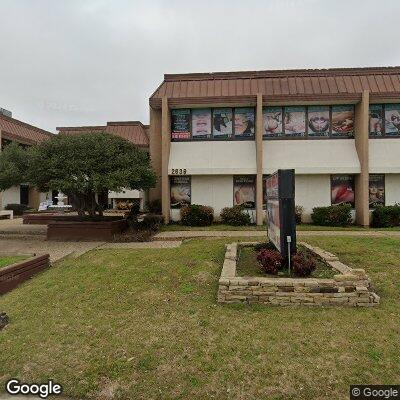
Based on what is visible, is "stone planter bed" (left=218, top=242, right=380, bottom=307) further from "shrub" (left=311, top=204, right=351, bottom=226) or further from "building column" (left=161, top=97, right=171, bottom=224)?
"building column" (left=161, top=97, right=171, bottom=224)

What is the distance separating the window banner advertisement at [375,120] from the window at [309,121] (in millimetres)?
965

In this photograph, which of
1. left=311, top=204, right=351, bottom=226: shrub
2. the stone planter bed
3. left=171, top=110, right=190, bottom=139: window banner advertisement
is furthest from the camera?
left=171, top=110, right=190, bottom=139: window banner advertisement

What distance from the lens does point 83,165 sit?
45.6 feet

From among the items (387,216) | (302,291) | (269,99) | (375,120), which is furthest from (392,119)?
(302,291)

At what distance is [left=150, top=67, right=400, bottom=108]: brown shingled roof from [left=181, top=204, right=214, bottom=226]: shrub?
19.7 ft

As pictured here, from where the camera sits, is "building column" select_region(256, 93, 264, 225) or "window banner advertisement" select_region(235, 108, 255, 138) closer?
"building column" select_region(256, 93, 264, 225)

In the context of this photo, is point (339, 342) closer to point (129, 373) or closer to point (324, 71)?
point (129, 373)

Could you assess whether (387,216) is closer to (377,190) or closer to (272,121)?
(377,190)

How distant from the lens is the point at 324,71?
19.4 meters

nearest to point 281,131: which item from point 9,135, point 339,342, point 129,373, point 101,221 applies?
point 101,221

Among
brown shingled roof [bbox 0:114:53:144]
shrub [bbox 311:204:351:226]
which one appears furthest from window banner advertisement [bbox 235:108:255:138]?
brown shingled roof [bbox 0:114:53:144]

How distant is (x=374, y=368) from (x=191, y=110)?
1721cm

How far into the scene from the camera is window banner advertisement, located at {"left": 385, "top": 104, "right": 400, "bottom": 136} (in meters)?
18.3

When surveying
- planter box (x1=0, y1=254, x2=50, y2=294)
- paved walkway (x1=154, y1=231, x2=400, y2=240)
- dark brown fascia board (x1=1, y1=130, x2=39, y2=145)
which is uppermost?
dark brown fascia board (x1=1, y1=130, x2=39, y2=145)
